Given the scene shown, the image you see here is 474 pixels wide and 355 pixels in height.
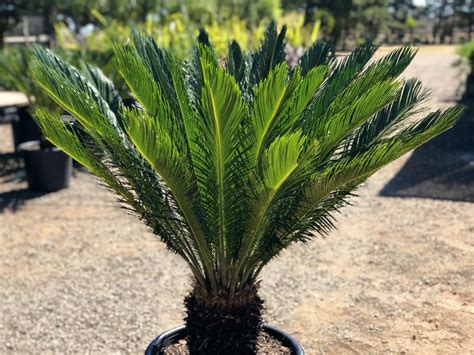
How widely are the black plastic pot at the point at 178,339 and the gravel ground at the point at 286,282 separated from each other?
714mm

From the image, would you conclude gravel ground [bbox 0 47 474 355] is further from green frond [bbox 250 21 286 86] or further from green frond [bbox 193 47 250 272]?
green frond [bbox 193 47 250 272]

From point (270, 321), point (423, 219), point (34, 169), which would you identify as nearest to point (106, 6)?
point (34, 169)

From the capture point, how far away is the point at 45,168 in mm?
7973

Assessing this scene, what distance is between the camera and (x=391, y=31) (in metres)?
39.3

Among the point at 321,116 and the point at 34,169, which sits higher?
the point at 321,116

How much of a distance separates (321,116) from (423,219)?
13.8ft

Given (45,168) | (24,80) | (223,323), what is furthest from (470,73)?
(223,323)

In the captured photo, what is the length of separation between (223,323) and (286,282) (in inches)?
86.3

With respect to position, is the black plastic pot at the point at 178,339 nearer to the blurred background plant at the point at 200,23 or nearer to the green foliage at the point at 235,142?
the green foliage at the point at 235,142

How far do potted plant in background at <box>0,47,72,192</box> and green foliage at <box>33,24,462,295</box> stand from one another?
189 inches

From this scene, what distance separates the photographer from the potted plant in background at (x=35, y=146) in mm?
7980

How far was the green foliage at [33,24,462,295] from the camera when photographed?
266 centimetres

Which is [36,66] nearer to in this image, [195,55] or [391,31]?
[195,55]

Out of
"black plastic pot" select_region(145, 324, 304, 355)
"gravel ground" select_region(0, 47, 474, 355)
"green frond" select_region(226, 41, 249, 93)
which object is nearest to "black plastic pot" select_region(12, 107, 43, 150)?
"gravel ground" select_region(0, 47, 474, 355)
